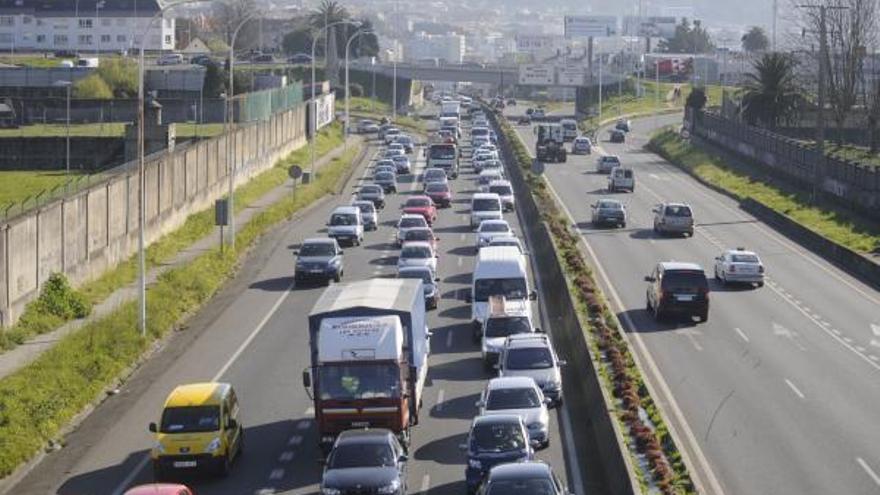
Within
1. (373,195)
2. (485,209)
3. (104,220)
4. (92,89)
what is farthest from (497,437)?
(92,89)

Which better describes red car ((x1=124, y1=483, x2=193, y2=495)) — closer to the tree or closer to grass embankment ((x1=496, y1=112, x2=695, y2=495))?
grass embankment ((x1=496, y1=112, x2=695, y2=495))

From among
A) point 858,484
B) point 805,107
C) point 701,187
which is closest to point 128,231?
point 858,484

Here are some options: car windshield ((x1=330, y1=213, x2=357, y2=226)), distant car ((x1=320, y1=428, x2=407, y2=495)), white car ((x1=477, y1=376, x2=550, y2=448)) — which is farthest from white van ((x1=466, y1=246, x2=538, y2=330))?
car windshield ((x1=330, y1=213, x2=357, y2=226))

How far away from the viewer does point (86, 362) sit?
37.1 metres

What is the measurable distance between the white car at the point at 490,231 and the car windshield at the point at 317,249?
6.74 m

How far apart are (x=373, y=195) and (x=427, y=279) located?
100 feet

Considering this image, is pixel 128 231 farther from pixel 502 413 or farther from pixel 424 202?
pixel 502 413

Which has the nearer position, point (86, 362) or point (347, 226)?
point (86, 362)

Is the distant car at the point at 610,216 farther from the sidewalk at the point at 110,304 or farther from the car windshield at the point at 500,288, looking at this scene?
the car windshield at the point at 500,288

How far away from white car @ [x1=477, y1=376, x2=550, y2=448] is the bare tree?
77141 mm

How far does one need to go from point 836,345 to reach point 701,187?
50.3 m

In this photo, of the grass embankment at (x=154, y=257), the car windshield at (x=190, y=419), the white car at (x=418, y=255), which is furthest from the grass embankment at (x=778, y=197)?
the car windshield at (x=190, y=419)

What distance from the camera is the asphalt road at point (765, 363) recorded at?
2856cm

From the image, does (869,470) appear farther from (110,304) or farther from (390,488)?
(110,304)
